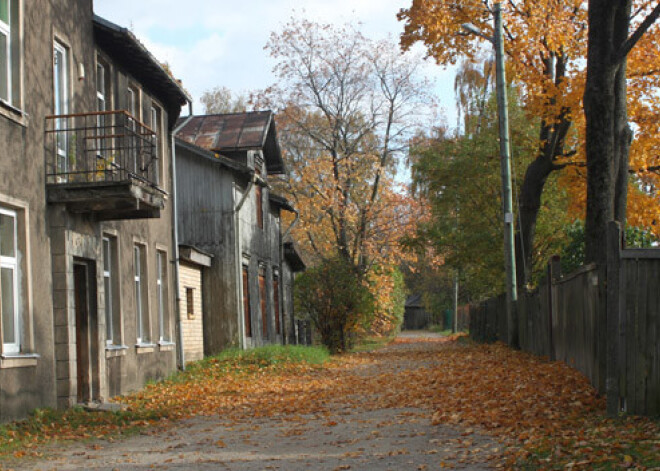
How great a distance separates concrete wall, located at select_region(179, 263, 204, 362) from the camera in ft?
77.5

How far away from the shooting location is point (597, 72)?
40.4 feet

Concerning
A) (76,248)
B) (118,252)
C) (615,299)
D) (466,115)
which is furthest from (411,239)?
(615,299)

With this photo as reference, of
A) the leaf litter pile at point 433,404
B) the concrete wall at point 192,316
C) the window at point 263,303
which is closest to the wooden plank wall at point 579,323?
the leaf litter pile at point 433,404

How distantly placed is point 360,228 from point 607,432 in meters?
34.0

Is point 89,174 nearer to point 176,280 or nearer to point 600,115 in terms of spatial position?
point 176,280

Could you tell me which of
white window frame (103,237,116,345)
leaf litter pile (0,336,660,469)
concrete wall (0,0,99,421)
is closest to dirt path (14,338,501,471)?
leaf litter pile (0,336,660,469)

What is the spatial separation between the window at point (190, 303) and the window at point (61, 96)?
10.8 meters

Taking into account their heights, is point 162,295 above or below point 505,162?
below

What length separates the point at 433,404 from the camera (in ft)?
42.1

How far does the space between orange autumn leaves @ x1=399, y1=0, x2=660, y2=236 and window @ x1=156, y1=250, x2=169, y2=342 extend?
29.1 feet

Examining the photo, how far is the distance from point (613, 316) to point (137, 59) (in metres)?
11.7

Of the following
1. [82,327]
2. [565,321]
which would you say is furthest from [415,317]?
[82,327]

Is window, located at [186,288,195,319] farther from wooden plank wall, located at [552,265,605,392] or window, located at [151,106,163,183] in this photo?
wooden plank wall, located at [552,265,605,392]

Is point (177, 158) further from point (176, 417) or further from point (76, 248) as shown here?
point (176, 417)
